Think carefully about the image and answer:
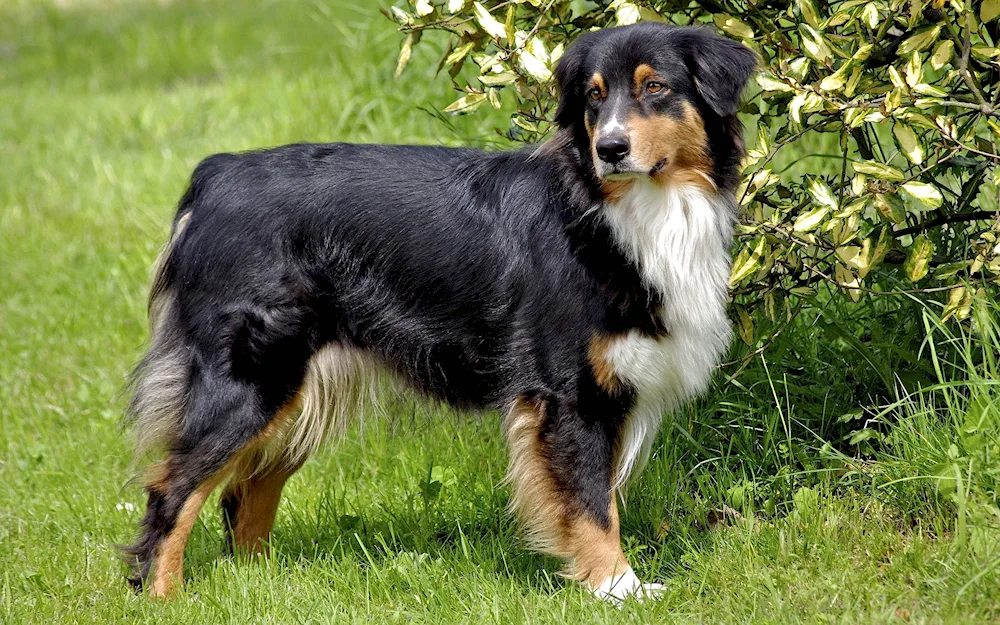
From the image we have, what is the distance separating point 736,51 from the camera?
3.64m

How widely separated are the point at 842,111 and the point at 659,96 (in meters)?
0.59

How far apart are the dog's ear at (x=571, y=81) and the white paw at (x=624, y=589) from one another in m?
1.53

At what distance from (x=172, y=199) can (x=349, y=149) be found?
428cm

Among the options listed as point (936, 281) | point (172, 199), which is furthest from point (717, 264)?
point (172, 199)

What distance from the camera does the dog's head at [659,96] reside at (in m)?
3.48

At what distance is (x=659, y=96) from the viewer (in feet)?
11.6

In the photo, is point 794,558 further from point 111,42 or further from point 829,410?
point 111,42

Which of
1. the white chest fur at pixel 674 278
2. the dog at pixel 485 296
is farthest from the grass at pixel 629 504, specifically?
the white chest fur at pixel 674 278

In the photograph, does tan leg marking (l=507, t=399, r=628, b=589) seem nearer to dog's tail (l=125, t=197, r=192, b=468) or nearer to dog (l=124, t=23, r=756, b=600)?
dog (l=124, t=23, r=756, b=600)

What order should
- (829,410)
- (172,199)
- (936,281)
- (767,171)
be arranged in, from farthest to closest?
(172,199) < (829,410) < (936,281) < (767,171)

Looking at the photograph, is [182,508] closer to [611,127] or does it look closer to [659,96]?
[611,127]

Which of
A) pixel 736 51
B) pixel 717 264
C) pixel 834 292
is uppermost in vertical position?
pixel 736 51

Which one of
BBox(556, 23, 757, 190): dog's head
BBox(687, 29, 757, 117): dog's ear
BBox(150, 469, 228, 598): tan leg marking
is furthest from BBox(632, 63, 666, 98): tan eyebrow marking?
BBox(150, 469, 228, 598): tan leg marking

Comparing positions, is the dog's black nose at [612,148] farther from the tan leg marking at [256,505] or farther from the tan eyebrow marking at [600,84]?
the tan leg marking at [256,505]
